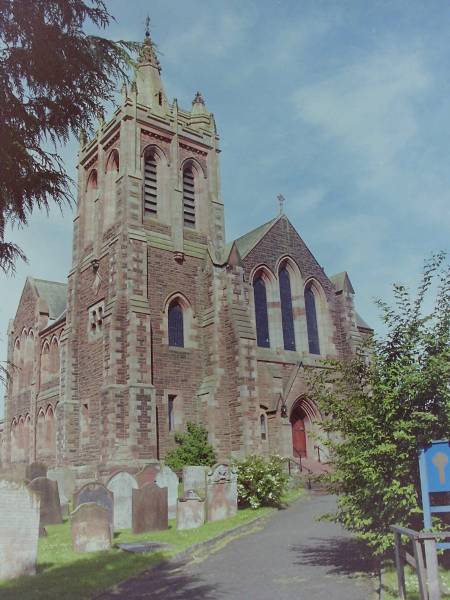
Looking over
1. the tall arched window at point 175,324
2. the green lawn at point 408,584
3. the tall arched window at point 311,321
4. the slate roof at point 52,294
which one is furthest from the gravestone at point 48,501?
the slate roof at point 52,294

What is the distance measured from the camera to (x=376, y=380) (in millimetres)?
8656

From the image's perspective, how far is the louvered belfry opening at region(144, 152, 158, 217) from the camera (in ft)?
88.6

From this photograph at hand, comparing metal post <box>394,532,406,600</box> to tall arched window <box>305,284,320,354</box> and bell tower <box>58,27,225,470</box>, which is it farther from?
tall arched window <box>305,284,320,354</box>

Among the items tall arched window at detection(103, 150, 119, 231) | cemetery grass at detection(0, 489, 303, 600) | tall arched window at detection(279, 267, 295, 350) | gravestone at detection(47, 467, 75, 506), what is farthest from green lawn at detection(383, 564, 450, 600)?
tall arched window at detection(103, 150, 119, 231)

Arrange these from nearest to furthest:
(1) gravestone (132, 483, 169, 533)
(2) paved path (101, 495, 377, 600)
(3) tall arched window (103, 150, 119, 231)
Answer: (2) paved path (101, 495, 377, 600), (1) gravestone (132, 483, 169, 533), (3) tall arched window (103, 150, 119, 231)

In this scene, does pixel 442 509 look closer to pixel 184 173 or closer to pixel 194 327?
pixel 194 327

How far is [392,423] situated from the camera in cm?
827

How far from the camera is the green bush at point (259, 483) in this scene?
1758 cm

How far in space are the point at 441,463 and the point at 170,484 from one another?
10808 millimetres

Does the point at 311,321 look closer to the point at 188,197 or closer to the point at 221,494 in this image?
the point at 188,197

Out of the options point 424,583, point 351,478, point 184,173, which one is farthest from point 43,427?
point 424,583

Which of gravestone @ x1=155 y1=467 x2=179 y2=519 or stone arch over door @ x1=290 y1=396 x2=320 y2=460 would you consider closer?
gravestone @ x1=155 y1=467 x2=179 y2=519

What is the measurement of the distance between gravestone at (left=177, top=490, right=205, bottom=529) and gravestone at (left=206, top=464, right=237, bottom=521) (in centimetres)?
92

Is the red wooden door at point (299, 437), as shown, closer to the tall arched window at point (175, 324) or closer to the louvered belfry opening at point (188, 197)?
the tall arched window at point (175, 324)
